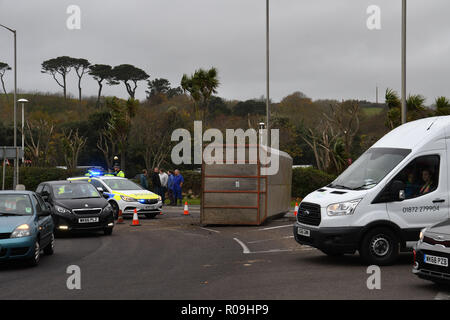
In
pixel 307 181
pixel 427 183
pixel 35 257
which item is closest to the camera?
pixel 427 183

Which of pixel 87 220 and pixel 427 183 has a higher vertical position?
pixel 427 183

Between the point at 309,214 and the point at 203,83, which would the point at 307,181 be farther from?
the point at 309,214

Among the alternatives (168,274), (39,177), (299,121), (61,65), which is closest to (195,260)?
(168,274)

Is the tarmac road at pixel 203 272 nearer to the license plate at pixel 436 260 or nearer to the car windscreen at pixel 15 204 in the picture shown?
the license plate at pixel 436 260

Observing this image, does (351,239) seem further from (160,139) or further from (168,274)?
(160,139)

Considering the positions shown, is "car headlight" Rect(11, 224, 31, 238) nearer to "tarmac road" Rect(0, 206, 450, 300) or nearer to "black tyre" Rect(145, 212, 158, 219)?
"tarmac road" Rect(0, 206, 450, 300)

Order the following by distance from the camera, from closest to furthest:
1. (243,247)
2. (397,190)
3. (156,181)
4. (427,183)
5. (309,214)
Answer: (397,190), (427,183), (309,214), (243,247), (156,181)

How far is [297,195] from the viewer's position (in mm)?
33656

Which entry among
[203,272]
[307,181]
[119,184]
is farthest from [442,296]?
[307,181]

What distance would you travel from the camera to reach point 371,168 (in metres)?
11.9

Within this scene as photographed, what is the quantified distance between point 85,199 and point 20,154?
528 inches

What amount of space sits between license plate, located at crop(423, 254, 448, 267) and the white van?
2.33m

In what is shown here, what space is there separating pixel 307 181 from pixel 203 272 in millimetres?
23447

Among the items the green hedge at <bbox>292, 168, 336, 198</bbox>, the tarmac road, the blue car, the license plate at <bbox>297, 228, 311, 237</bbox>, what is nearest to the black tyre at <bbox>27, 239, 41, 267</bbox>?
the blue car
